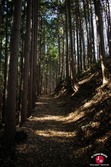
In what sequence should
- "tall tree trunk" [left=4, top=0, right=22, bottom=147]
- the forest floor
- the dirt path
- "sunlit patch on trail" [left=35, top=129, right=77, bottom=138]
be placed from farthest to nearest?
"sunlit patch on trail" [left=35, top=129, right=77, bottom=138] → "tall tree trunk" [left=4, top=0, right=22, bottom=147] → the dirt path → the forest floor

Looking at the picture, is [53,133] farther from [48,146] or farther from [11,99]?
[11,99]

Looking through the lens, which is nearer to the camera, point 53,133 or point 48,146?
point 48,146

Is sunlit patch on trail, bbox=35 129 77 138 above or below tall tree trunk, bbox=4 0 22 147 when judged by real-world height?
below

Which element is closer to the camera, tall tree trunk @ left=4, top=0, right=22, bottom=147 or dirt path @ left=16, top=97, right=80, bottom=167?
dirt path @ left=16, top=97, right=80, bottom=167

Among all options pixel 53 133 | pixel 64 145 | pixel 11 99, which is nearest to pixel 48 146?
pixel 64 145

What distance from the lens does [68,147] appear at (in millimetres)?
8883

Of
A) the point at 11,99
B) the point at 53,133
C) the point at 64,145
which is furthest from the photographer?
the point at 53,133

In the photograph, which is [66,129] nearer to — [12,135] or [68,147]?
[68,147]

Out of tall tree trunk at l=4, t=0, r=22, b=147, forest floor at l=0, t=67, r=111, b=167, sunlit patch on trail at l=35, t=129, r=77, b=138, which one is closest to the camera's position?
Result: forest floor at l=0, t=67, r=111, b=167

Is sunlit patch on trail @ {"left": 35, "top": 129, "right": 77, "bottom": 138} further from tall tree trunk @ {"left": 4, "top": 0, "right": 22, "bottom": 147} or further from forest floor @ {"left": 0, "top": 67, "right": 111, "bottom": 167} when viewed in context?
tall tree trunk @ {"left": 4, "top": 0, "right": 22, "bottom": 147}

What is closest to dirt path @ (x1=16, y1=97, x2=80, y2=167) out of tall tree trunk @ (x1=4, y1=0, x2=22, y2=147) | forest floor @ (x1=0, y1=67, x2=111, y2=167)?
forest floor @ (x1=0, y1=67, x2=111, y2=167)

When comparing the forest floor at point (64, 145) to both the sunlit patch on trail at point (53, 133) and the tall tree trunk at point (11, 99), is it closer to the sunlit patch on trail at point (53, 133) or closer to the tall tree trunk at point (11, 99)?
the sunlit patch on trail at point (53, 133)

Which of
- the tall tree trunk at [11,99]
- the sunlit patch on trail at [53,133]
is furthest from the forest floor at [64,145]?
the tall tree trunk at [11,99]

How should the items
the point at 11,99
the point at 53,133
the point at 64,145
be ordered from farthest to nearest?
the point at 53,133 < the point at 64,145 < the point at 11,99
